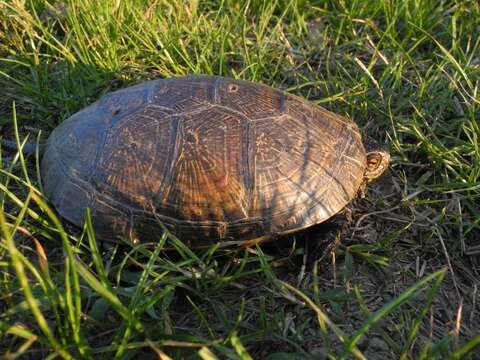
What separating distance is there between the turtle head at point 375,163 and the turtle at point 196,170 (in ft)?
0.85

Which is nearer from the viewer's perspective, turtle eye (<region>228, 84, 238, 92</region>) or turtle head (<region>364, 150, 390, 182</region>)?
turtle eye (<region>228, 84, 238, 92</region>)

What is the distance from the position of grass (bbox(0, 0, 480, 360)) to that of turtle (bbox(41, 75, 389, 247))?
5.9 inches

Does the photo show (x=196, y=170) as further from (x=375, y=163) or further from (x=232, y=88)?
(x=375, y=163)

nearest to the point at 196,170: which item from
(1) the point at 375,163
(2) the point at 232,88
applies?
(2) the point at 232,88

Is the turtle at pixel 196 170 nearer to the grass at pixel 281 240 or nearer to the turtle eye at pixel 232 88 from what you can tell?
the turtle eye at pixel 232 88

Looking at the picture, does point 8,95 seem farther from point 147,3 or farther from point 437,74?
point 437,74

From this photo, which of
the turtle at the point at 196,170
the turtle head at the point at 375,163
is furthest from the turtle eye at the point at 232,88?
the turtle head at the point at 375,163

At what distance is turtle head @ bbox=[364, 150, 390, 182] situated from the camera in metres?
2.28

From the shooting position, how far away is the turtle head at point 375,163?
228 centimetres

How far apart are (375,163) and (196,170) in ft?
3.50

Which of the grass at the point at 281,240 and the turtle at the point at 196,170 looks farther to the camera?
the turtle at the point at 196,170

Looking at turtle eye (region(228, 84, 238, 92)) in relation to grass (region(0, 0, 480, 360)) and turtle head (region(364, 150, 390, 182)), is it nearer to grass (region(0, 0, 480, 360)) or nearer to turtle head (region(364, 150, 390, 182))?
grass (region(0, 0, 480, 360))

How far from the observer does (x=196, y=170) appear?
1.89 meters

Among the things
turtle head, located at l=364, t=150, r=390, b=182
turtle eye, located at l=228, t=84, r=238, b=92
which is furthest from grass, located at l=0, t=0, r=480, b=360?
turtle eye, located at l=228, t=84, r=238, b=92
